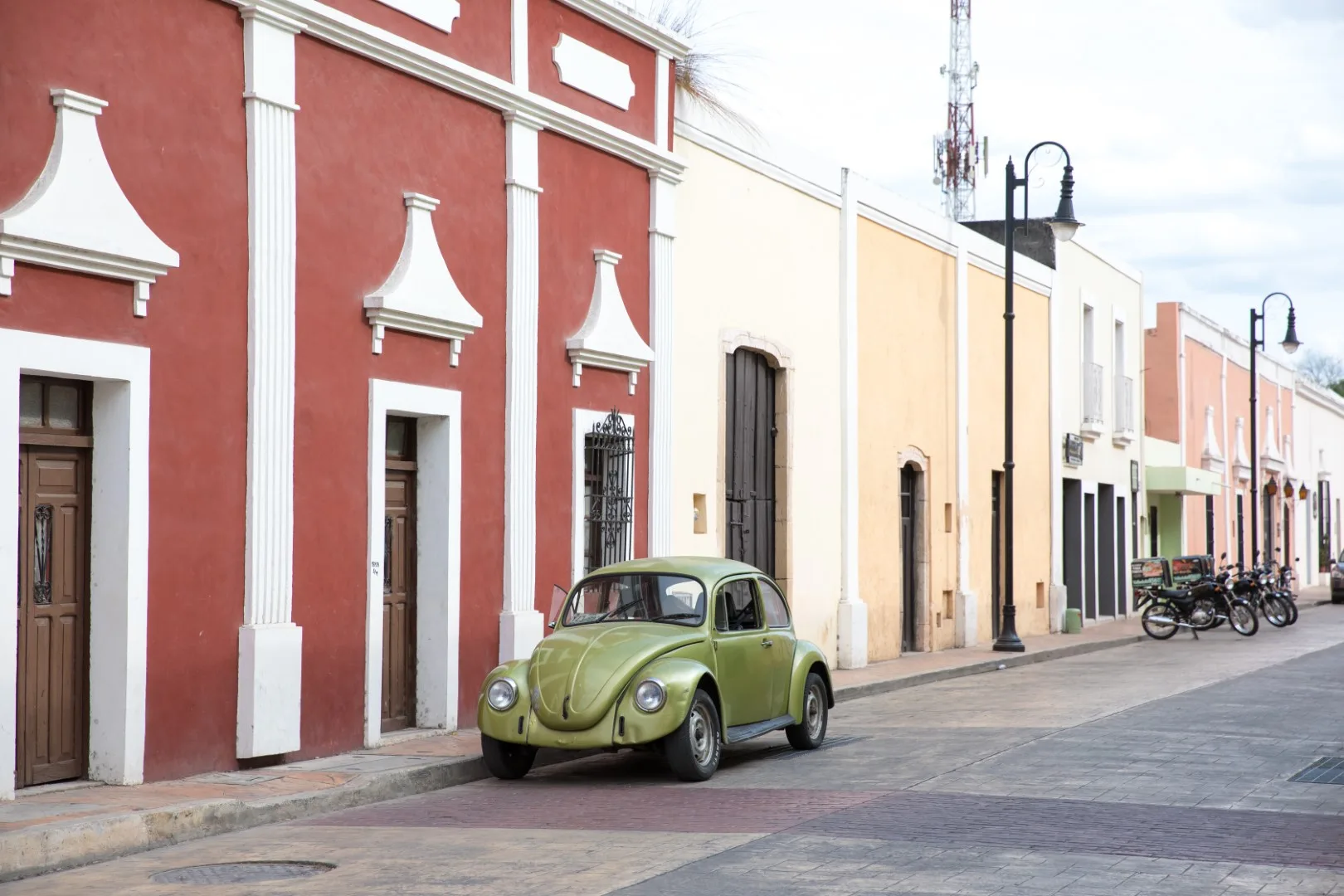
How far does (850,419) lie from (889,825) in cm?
1246

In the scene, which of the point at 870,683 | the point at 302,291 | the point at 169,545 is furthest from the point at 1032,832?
the point at 870,683

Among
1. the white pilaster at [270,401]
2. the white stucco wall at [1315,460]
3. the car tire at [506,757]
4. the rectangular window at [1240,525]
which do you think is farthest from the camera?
the white stucco wall at [1315,460]

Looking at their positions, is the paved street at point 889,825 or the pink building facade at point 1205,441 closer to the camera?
the paved street at point 889,825

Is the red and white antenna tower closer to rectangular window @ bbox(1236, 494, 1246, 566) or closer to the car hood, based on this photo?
rectangular window @ bbox(1236, 494, 1246, 566)

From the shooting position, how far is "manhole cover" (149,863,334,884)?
7.95 metres

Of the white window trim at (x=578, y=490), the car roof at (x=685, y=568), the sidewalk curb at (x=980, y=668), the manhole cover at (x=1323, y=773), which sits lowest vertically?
the sidewalk curb at (x=980, y=668)

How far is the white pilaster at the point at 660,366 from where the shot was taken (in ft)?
54.4

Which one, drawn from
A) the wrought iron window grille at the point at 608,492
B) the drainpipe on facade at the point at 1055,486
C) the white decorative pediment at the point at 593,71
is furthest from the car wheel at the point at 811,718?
the drainpipe on facade at the point at 1055,486

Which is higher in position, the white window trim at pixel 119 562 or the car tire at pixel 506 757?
the white window trim at pixel 119 562

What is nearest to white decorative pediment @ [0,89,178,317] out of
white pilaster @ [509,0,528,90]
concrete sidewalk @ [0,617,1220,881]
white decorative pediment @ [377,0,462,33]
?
concrete sidewalk @ [0,617,1220,881]

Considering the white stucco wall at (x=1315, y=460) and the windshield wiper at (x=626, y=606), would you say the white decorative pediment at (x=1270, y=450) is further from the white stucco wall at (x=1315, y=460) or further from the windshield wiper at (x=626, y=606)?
the windshield wiper at (x=626, y=606)

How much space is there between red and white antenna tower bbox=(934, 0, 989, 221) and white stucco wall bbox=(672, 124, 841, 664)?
79.5 ft

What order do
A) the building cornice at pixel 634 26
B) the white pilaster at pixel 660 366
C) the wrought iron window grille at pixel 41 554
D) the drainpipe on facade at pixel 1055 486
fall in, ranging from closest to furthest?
the wrought iron window grille at pixel 41 554
the building cornice at pixel 634 26
the white pilaster at pixel 660 366
the drainpipe on facade at pixel 1055 486

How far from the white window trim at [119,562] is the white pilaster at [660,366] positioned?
6.92 m
